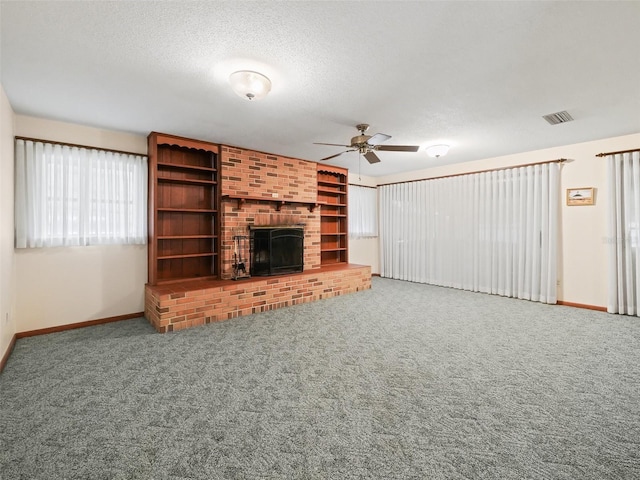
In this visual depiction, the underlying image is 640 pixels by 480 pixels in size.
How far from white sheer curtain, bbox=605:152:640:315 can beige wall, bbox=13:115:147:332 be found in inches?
263

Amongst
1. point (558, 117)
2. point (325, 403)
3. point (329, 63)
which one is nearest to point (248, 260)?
point (325, 403)

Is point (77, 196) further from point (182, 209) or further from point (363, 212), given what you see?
point (363, 212)

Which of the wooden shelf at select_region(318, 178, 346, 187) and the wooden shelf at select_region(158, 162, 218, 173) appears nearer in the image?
the wooden shelf at select_region(158, 162, 218, 173)

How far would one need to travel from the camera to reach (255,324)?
3.82 m

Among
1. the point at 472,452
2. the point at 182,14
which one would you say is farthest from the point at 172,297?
the point at 472,452

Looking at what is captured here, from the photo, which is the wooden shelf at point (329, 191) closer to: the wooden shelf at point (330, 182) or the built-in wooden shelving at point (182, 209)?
the wooden shelf at point (330, 182)

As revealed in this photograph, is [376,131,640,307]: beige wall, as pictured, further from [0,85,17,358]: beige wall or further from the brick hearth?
[0,85,17,358]: beige wall

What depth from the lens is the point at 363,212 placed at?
24.0ft

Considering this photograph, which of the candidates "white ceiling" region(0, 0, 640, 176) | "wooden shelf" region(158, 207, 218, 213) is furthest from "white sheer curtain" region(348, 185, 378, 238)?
"wooden shelf" region(158, 207, 218, 213)

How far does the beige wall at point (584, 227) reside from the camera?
4410mm

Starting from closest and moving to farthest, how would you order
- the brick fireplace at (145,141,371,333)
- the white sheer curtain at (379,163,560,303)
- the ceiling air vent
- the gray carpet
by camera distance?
the gray carpet
the ceiling air vent
the brick fireplace at (145,141,371,333)
the white sheer curtain at (379,163,560,303)

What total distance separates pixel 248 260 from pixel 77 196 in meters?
2.37

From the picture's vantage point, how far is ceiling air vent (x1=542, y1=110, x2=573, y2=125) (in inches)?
134

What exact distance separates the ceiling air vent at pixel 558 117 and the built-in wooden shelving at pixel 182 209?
4410 mm
